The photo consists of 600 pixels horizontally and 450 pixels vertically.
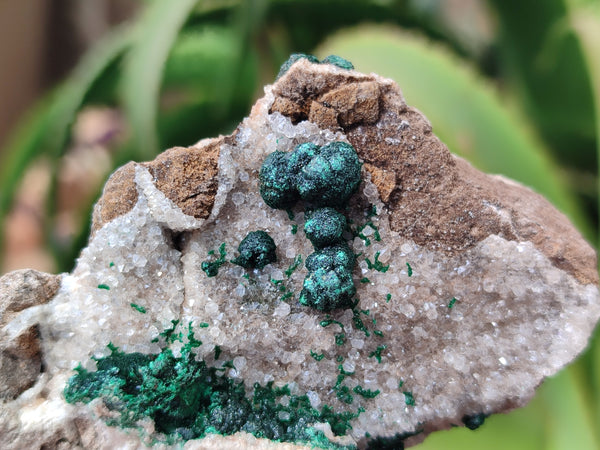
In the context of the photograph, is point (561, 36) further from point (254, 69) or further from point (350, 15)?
point (254, 69)

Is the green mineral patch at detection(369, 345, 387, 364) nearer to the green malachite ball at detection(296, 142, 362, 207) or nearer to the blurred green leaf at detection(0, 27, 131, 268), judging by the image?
the green malachite ball at detection(296, 142, 362, 207)

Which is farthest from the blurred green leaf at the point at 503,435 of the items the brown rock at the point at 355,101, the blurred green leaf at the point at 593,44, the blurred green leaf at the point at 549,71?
the blurred green leaf at the point at 549,71

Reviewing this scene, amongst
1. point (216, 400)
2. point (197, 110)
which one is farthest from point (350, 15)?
point (216, 400)

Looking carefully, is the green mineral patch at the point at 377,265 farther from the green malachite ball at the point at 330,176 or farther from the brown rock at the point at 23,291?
the brown rock at the point at 23,291

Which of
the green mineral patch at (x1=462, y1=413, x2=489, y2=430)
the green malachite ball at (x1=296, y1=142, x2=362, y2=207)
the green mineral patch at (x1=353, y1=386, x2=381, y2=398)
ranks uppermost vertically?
the green malachite ball at (x1=296, y1=142, x2=362, y2=207)

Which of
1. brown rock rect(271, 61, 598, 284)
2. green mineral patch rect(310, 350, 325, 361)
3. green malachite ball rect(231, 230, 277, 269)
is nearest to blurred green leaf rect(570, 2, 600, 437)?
brown rock rect(271, 61, 598, 284)

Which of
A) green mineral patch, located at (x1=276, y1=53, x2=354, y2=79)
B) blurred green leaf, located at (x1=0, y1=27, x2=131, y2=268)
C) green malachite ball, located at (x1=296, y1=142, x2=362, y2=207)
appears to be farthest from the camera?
blurred green leaf, located at (x1=0, y1=27, x2=131, y2=268)
